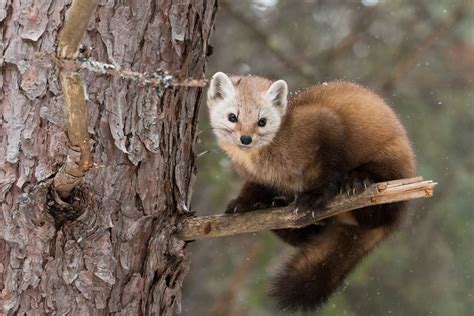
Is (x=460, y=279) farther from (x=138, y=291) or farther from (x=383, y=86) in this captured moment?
(x=138, y=291)

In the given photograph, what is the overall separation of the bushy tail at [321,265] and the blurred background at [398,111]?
2199mm

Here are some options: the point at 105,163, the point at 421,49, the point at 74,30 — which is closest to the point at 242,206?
the point at 105,163

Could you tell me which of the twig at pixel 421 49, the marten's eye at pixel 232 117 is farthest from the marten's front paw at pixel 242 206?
the twig at pixel 421 49

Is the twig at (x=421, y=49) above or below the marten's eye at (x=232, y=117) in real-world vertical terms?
above

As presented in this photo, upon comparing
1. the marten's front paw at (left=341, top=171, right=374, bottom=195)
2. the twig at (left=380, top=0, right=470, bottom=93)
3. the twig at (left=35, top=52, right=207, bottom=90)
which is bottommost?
the marten's front paw at (left=341, top=171, right=374, bottom=195)

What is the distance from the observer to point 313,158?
4117 mm

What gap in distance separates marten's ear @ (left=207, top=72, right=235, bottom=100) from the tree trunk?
1.22 feet

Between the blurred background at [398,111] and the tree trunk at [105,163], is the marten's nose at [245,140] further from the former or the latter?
the blurred background at [398,111]

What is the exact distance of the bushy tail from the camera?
4172 mm

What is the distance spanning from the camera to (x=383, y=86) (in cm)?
659

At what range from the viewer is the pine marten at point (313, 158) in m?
4.07

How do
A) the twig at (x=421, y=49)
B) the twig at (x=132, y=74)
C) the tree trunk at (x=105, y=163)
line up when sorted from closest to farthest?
1. the twig at (x=132, y=74)
2. the tree trunk at (x=105, y=163)
3. the twig at (x=421, y=49)

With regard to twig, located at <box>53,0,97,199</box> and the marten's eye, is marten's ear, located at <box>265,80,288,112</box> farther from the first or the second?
twig, located at <box>53,0,97,199</box>

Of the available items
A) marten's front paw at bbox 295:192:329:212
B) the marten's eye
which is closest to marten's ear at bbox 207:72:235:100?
the marten's eye
